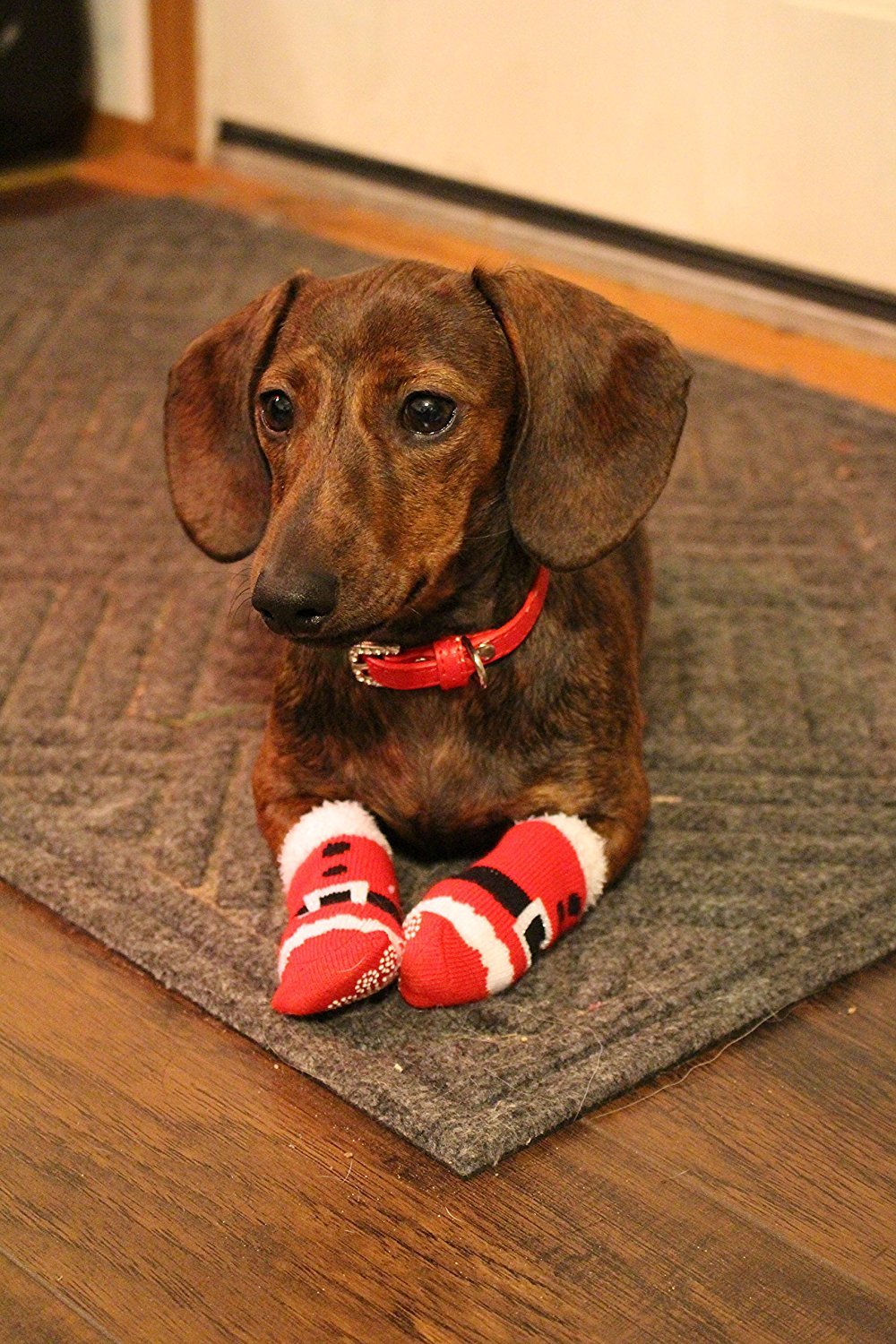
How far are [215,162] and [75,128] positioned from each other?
47 cm

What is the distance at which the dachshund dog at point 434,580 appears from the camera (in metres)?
1.75

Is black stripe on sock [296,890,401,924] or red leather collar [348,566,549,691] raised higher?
red leather collar [348,566,549,691]

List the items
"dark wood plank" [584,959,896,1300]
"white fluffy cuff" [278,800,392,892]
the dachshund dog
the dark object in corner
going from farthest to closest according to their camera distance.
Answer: the dark object in corner → "white fluffy cuff" [278,800,392,892] → the dachshund dog → "dark wood plank" [584,959,896,1300]

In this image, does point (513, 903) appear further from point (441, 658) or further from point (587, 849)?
point (441, 658)

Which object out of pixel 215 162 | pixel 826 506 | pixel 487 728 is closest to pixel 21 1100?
pixel 487 728

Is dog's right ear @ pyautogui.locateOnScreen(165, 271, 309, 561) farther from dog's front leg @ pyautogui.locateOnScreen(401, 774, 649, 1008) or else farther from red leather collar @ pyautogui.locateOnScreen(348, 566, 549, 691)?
dog's front leg @ pyautogui.locateOnScreen(401, 774, 649, 1008)

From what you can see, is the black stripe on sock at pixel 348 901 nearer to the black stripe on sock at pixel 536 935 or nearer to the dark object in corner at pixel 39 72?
the black stripe on sock at pixel 536 935

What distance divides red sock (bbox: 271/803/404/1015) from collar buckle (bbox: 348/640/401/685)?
170 millimetres

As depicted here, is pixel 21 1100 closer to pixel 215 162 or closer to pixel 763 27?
pixel 763 27

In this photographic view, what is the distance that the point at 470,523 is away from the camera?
72.6 inches

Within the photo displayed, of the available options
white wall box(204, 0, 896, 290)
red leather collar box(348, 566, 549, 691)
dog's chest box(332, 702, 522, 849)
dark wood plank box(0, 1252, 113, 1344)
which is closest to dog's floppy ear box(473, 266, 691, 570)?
red leather collar box(348, 566, 549, 691)

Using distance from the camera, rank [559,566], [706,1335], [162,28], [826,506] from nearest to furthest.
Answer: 1. [706,1335]
2. [559,566]
3. [826,506]
4. [162,28]

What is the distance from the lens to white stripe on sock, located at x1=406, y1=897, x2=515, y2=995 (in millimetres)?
1812

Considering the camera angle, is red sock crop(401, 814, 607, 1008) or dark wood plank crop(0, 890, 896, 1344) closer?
dark wood plank crop(0, 890, 896, 1344)
